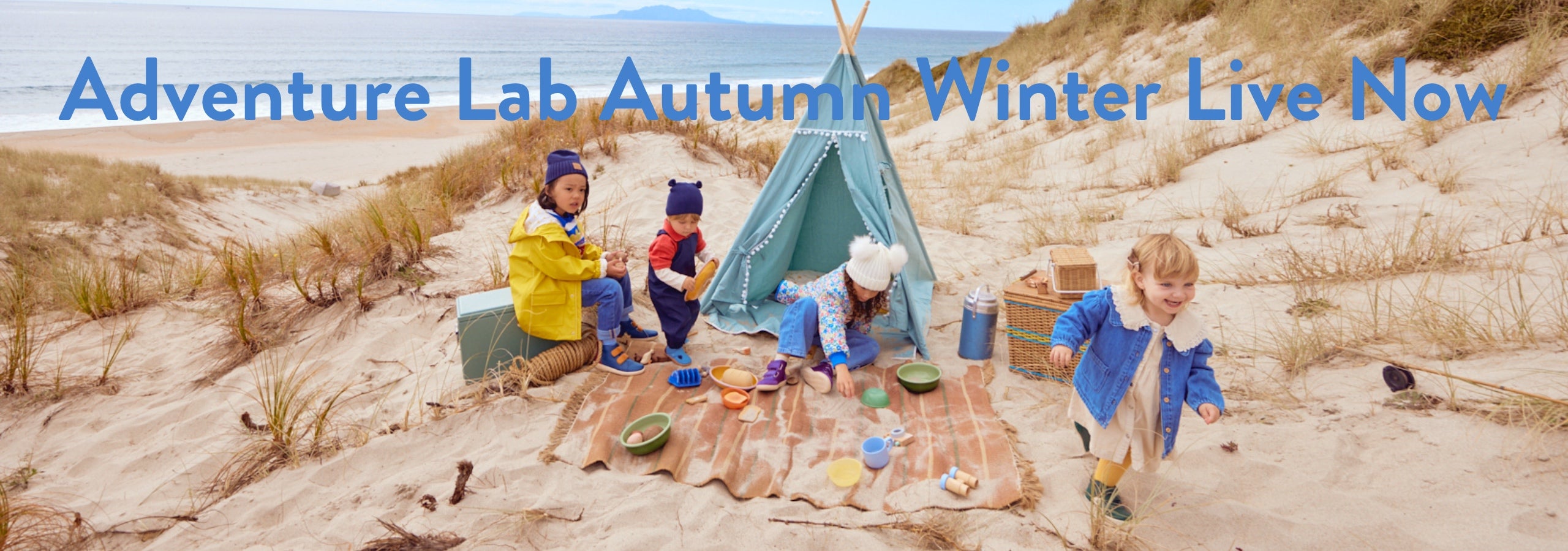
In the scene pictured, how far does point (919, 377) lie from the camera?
151 inches

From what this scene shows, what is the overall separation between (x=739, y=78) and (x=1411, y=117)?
35.2 meters

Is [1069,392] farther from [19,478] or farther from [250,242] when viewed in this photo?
[250,242]

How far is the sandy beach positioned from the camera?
8.50 feet

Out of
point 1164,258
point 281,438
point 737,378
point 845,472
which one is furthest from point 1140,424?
point 281,438

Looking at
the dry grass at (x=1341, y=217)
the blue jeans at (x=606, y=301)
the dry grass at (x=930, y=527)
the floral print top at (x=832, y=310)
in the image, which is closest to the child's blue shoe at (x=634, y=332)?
the blue jeans at (x=606, y=301)

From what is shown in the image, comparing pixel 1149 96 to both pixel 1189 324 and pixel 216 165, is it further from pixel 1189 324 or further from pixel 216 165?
pixel 216 165

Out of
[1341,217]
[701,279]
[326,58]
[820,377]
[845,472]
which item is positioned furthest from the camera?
[326,58]

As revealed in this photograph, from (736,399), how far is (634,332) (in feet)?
3.50

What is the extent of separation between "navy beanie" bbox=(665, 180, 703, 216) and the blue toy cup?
4.88ft

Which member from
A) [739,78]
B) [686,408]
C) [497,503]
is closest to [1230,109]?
[686,408]

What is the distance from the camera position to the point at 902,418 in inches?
140

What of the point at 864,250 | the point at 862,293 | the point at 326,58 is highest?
the point at 326,58

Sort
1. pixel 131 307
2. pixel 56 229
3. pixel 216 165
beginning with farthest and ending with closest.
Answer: pixel 216 165 < pixel 56 229 < pixel 131 307

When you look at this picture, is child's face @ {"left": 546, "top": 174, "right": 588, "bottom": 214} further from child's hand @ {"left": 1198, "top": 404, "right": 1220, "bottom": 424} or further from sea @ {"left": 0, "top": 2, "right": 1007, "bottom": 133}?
sea @ {"left": 0, "top": 2, "right": 1007, "bottom": 133}
